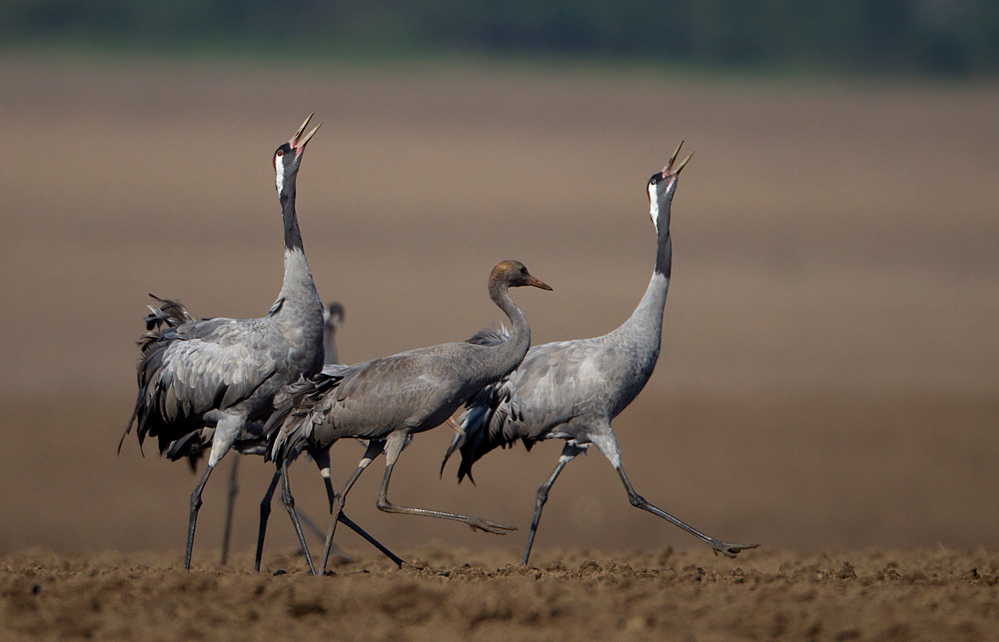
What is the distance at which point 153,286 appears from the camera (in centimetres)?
2080

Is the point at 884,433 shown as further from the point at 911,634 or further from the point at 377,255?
the point at 377,255

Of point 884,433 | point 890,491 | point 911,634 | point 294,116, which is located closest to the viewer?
point 911,634

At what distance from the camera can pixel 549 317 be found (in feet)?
63.7

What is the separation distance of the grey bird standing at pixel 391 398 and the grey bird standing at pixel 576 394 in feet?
1.53

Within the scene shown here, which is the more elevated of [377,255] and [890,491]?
[377,255]

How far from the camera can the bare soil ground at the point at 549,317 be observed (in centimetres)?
670

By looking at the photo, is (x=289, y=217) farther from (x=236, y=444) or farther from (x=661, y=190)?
(x=661, y=190)

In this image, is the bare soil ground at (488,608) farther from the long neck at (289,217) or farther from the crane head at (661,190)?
the crane head at (661,190)

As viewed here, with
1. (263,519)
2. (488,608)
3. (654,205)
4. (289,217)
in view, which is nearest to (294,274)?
(289,217)

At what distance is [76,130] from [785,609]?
27187 millimetres

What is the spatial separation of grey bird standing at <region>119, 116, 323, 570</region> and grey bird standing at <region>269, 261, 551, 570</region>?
22 centimetres

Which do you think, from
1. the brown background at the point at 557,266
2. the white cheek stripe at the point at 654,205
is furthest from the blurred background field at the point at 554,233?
the white cheek stripe at the point at 654,205

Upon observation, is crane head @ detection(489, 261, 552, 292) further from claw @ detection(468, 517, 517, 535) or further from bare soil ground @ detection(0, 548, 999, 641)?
bare soil ground @ detection(0, 548, 999, 641)

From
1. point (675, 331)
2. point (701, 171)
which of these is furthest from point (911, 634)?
point (701, 171)
